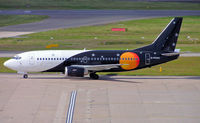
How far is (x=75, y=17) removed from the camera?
4099 inches

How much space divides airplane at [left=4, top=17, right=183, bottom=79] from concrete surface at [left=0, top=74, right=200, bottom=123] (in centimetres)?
155

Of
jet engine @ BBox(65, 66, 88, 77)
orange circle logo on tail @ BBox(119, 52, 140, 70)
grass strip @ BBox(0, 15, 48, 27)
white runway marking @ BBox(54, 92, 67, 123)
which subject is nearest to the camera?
white runway marking @ BBox(54, 92, 67, 123)

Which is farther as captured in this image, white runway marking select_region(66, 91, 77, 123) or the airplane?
the airplane

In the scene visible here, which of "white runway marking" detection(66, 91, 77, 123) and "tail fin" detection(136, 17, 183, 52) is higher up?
"tail fin" detection(136, 17, 183, 52)

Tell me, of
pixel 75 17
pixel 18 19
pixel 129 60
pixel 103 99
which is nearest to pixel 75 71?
pixel 129 60

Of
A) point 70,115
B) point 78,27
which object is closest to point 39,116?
point 70,115

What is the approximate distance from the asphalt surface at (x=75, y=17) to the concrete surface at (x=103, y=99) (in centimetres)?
4051

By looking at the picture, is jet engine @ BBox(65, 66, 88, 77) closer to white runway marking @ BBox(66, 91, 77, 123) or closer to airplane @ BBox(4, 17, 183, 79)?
airplane @ BBox(4, 17, 183, 79)

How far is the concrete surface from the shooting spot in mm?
33812

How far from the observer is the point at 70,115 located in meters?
34.3

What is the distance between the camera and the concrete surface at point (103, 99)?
33812 mm

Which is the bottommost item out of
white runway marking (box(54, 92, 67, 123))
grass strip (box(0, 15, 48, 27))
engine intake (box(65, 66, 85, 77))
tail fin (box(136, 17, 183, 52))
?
white runway marking (box(54, 92, 67, 123))

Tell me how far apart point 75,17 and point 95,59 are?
2278 inches

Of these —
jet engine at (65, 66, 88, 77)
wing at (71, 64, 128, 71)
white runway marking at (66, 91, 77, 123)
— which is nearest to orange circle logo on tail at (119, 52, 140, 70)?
wing at (71, 64, 128, 71)
